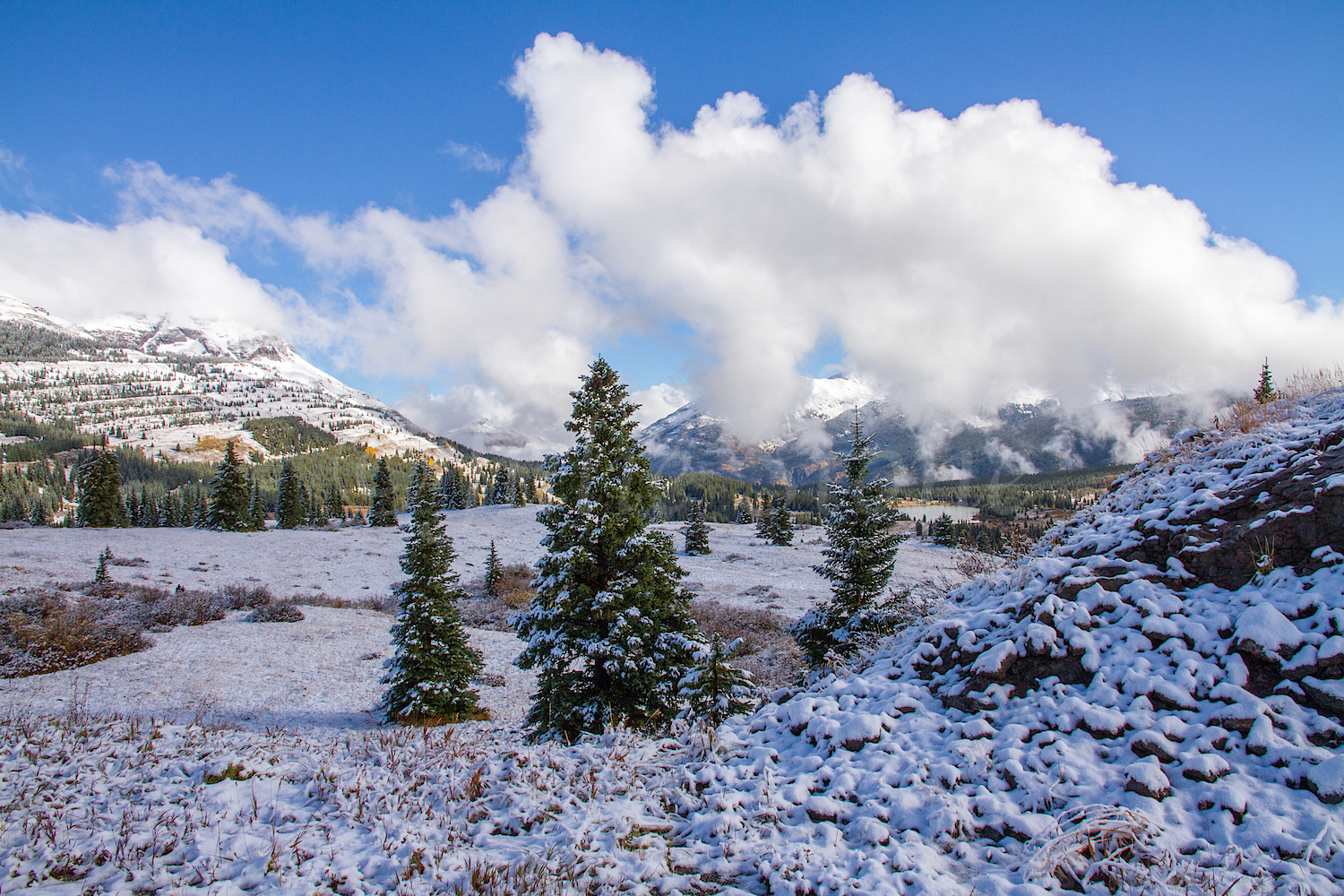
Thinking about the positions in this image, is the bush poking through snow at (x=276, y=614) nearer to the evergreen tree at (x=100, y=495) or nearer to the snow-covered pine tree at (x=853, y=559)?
the snow-covered pine tree at (x=853, y=559)

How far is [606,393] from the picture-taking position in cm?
1406

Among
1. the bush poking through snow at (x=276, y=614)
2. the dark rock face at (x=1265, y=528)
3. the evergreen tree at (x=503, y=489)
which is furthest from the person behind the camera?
the evergreen tree at (x=503, y=489)

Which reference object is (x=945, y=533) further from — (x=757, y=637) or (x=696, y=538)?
(x=757, y=637)

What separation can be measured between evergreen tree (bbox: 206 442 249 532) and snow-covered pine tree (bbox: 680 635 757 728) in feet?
218

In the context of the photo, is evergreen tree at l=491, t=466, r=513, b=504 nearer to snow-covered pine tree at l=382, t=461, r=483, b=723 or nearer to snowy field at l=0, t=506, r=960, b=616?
snowy field at l=0, t=506, r=960, b=616

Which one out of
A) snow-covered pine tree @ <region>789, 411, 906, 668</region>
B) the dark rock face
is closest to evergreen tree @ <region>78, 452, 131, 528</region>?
snow-covered pine tree @ <region>789, 411, 906, 668</region>

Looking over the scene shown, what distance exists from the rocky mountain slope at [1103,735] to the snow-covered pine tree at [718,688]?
1.99 metres

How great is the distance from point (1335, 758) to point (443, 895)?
723 cm

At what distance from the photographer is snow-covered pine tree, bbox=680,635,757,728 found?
9.52 meters

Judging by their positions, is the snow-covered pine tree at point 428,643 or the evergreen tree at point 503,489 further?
the evergreen tree at point 503,489

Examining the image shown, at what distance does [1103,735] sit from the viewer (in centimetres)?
534

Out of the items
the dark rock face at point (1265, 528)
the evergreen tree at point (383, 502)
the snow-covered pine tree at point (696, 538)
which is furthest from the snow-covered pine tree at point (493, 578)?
the evergreen tree at point (383, 502)

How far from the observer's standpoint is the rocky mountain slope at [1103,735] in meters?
4.15

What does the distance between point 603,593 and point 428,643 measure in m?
8.65
